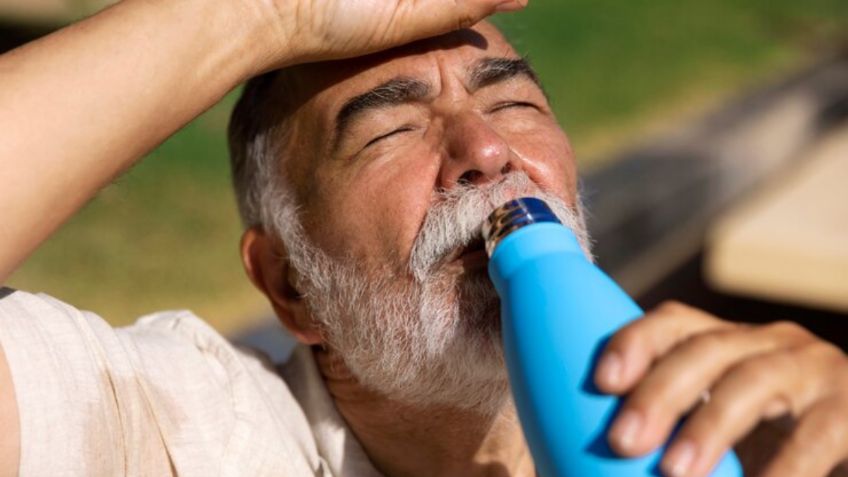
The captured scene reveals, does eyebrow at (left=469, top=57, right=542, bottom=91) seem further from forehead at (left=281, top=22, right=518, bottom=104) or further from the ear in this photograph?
the ear

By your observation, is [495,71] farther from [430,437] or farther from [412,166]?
[430,437]

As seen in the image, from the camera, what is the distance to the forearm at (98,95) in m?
1.63

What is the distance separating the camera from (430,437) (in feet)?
7.26

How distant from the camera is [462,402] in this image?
206 centimetres

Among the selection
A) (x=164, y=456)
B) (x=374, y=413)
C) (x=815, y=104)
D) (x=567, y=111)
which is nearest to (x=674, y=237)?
(x=567, y=111)

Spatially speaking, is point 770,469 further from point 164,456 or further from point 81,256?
point 81,256

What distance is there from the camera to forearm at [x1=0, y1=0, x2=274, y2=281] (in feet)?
5.34

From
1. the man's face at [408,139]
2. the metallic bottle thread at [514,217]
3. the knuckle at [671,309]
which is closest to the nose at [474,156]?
the man's face at [408,139]

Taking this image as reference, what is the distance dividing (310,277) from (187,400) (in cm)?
35

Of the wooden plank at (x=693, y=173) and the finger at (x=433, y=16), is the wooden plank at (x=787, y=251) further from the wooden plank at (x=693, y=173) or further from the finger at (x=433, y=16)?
the finger at (x=433, y=16)

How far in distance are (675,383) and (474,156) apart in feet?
2.60

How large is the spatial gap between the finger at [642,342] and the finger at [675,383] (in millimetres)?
13

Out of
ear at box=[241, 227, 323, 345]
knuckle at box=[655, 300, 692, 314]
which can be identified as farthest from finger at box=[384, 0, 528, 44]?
knuckle at box=[655, 300, 692, 314]

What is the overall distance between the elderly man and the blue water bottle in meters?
0.04
